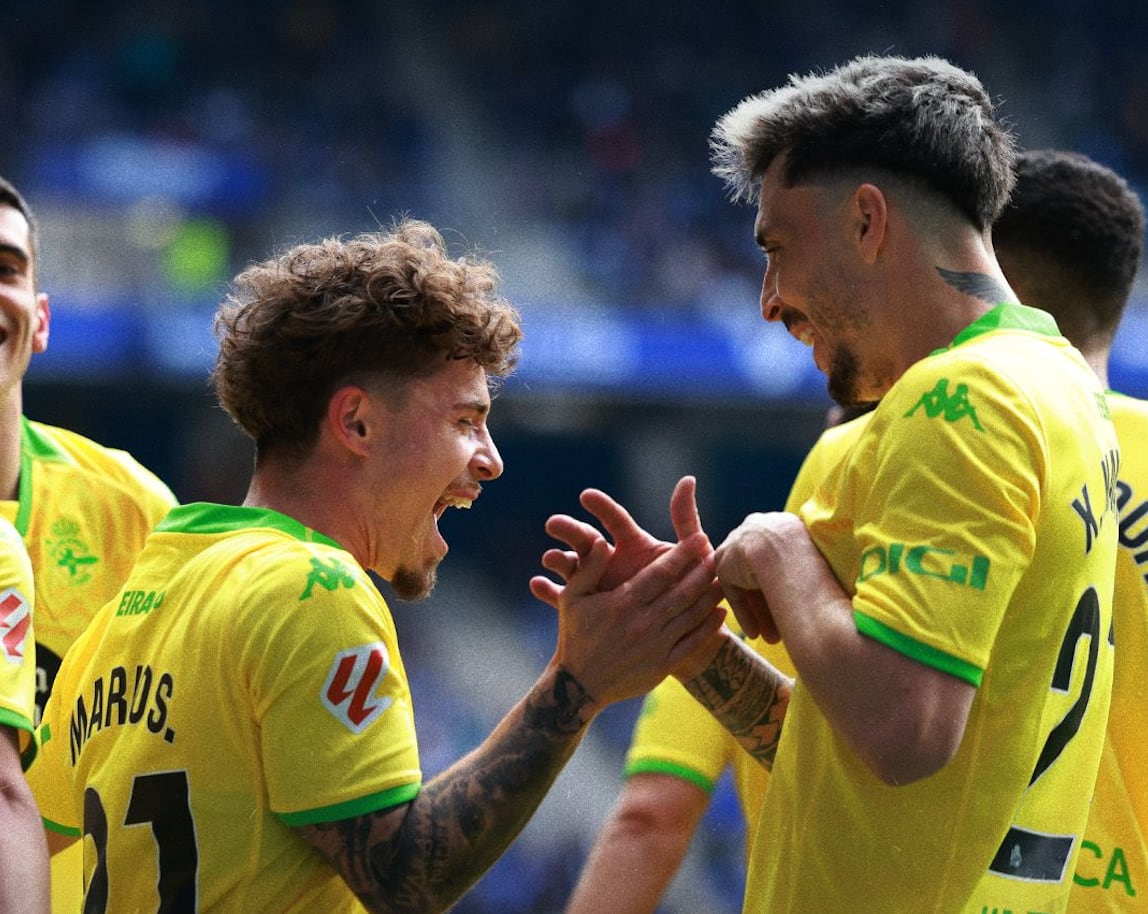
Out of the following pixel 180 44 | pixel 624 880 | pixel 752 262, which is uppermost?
pixel 180 44

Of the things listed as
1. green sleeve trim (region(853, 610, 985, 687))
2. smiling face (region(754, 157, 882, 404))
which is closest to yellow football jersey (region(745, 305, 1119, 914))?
green sleeve trim (region(853, 610, 985, 687))

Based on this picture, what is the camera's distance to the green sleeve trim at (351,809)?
236 cm

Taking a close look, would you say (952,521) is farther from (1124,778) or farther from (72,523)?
(72,523)

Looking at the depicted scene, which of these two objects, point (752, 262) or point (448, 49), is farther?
point (448, 49)

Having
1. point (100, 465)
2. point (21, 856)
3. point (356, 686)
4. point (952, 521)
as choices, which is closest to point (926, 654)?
point (952, 521)

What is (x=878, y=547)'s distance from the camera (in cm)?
218

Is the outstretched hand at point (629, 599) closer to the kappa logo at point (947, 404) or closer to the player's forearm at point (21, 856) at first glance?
the kappa logo at point (947, 404)

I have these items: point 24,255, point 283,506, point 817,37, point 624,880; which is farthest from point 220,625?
point 817,37

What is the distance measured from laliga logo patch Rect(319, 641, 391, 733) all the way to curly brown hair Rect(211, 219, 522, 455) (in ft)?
1.60

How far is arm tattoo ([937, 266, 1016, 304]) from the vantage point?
2459 mm

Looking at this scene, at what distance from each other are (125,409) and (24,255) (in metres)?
12.4

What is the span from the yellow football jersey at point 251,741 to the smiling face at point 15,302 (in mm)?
1598

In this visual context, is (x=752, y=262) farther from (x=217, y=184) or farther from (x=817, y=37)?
(x=217, y=184)

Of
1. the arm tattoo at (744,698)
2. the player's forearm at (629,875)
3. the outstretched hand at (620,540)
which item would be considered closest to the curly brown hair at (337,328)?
the outstretched hand at (620,540)
